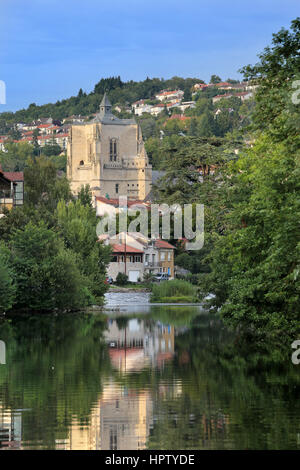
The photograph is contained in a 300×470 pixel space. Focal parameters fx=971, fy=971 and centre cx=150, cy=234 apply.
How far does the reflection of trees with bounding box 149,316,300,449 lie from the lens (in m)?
15.6

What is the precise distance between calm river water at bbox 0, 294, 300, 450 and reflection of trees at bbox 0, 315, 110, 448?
0.02m

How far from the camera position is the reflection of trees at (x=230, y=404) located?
616 inches

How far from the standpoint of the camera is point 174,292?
103875 millimetres

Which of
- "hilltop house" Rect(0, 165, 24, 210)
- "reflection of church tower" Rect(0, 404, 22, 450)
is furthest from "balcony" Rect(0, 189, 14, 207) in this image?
"reflection of church tower" Rect(0, 404, 22, 450)

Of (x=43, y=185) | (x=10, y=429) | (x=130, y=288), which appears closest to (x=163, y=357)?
(x=10, y=429)

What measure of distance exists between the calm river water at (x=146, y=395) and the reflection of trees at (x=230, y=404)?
19 mm

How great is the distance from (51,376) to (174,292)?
78648mm

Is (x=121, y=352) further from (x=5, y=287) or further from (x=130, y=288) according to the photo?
(x=130, y=288)

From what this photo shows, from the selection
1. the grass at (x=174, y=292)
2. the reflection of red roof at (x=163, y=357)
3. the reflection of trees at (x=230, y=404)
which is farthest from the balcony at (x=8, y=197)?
the reflection of trees at (x=230, y=404)

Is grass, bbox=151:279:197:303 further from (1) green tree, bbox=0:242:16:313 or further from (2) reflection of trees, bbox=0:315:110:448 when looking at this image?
(2) reflection of trees, bbox=0:315:110:448

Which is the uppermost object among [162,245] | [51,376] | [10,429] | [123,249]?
[10,429]

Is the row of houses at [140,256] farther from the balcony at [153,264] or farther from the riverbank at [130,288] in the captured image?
the riverbank at [130,288]

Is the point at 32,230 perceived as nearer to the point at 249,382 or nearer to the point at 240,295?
the point at 240,295
